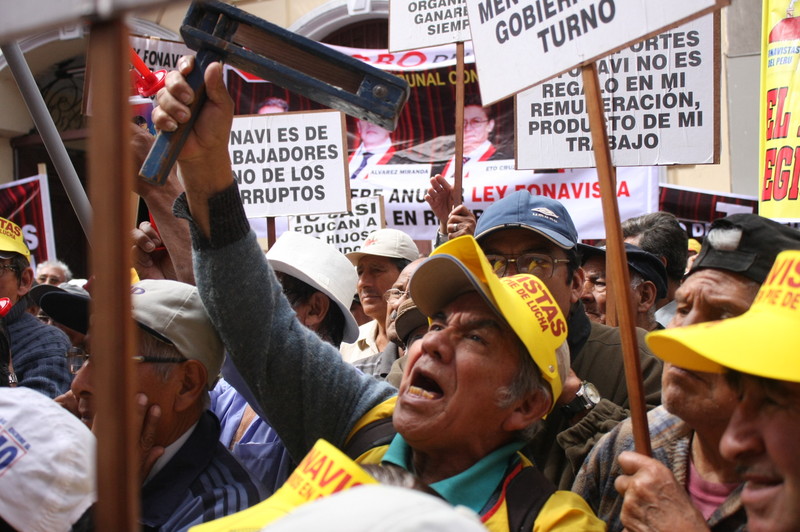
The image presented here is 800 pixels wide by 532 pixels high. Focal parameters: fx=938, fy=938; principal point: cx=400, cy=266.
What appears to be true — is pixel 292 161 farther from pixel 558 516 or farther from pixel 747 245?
pixel 558 516

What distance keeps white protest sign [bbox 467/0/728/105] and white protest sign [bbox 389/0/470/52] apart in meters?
2.42

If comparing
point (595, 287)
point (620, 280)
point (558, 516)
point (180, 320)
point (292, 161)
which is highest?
point (292, 161)

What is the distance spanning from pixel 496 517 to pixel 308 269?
6.00 feet

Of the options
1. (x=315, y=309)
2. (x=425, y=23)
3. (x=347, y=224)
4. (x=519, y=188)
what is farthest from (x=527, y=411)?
(x=519, y=188)

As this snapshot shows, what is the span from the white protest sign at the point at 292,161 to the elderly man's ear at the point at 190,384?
119 inches

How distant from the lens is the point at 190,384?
7.65 ft

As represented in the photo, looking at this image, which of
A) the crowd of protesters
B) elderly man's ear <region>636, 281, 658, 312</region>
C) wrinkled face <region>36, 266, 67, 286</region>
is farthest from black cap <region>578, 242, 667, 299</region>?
wrinkled face <region>36, 266, 67, 286</region>

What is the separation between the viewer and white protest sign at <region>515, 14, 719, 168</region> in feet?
14.5

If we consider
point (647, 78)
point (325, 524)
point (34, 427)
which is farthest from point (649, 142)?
point (325, 524)

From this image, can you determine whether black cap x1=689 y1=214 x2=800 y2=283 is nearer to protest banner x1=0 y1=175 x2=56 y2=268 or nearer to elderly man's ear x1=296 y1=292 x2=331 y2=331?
elderly man's ear x1=296 y1=292 x2=331 y2=331

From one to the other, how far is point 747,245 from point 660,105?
2.69 metres

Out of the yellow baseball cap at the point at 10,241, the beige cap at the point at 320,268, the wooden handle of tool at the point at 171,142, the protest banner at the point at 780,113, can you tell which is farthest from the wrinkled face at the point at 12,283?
the protest banner at the point at 780,113

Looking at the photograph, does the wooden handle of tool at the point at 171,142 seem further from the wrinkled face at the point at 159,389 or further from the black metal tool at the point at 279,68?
the wrinkled face at the point at 159,389

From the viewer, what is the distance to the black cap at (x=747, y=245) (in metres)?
1.89
